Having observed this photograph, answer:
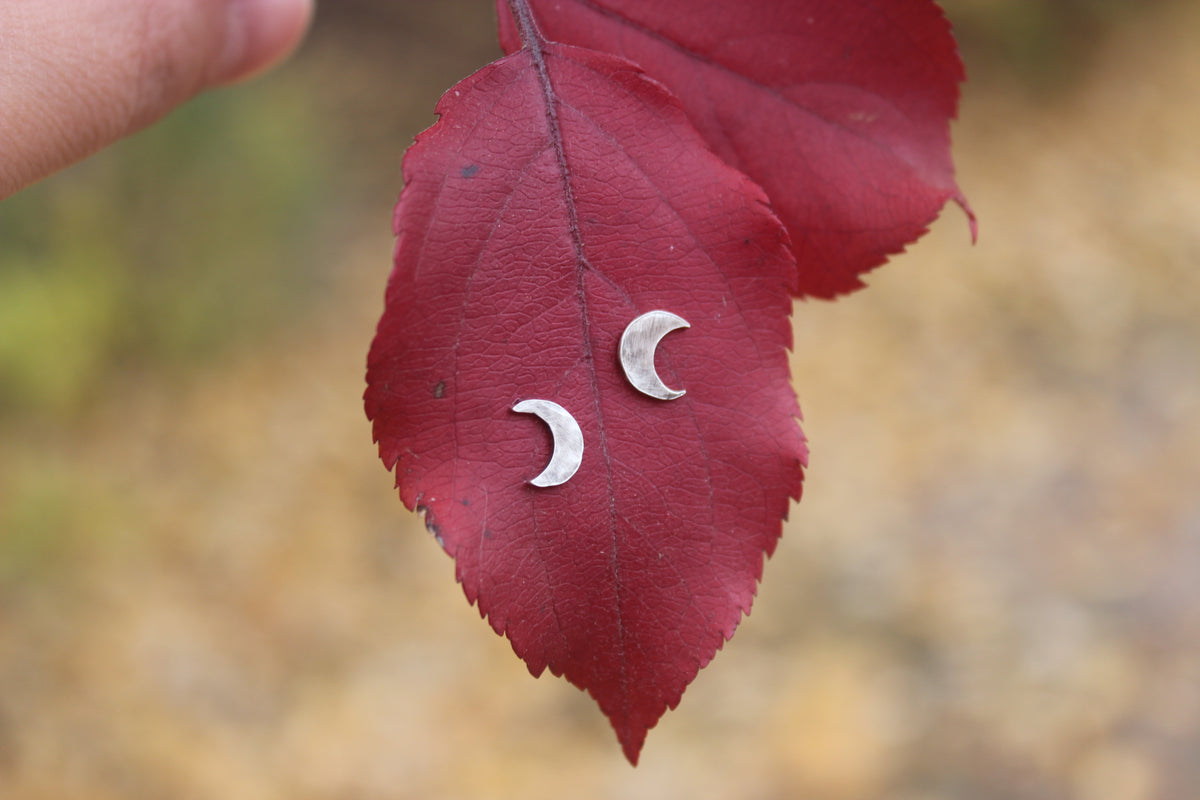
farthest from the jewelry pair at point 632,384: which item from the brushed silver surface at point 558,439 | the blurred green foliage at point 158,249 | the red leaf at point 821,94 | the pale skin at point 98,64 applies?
the blurred green foliage at point 158,249

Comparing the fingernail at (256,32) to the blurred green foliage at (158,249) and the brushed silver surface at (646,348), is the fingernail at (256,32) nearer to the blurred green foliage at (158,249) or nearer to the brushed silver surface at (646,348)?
the brushed silver surface at (646,348)

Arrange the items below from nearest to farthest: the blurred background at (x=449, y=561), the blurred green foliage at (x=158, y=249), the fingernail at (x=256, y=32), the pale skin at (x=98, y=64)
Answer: the pale skin at (x=98, y=64) → the fingernail at (x=256, y=32) → the blurred background at (x=449, y=561) → the blurred green foliage at (x=158, y=249)

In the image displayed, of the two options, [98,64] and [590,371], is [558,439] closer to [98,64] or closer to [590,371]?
[590,371]

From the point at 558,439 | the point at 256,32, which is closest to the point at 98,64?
the point at 256,32

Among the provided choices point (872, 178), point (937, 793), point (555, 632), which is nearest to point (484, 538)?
point (555, 632)

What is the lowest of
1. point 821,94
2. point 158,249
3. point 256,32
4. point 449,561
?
point 449,561

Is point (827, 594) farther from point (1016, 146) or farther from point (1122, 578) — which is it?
point (1016, 146)

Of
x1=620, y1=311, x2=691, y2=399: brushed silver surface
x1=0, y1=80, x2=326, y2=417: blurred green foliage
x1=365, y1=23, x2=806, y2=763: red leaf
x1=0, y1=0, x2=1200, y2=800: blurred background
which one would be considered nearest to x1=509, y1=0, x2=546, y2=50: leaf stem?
x1=365, y1=23, x2=806, y2=763: red leaf
